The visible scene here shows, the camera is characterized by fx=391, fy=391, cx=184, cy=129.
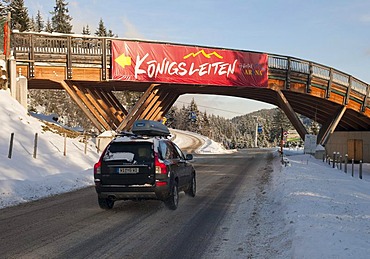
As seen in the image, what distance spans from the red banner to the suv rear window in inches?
784

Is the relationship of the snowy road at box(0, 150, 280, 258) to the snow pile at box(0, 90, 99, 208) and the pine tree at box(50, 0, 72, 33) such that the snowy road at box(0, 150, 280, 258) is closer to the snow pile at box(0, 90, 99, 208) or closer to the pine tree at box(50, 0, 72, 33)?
the snow pile at box(0, 90, 99, 208)

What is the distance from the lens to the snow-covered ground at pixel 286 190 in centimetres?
585

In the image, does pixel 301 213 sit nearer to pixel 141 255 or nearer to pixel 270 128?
pixel 141 255

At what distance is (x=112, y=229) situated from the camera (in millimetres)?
7652

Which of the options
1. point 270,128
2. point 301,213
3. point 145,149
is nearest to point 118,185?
point 145,149

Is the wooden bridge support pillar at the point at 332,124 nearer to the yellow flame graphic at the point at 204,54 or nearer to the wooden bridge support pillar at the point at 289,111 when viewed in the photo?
the wooden bridge support pillar at the point at 289,111

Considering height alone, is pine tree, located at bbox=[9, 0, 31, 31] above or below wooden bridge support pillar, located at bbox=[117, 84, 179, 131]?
above

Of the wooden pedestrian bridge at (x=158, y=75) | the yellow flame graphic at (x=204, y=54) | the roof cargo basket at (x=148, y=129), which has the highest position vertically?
the yellow flame graphic at (x=204, y=54)

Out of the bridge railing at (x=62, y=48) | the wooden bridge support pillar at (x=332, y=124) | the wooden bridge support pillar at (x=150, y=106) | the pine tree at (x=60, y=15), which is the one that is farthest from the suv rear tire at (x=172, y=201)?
the pine tree at (x=60, y=15)

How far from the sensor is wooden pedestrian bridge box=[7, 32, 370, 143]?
28.0 m

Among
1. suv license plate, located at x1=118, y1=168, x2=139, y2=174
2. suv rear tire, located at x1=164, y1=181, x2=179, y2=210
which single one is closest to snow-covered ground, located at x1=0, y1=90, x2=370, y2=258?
suv rear tire, located at x1=164, y1=181, x2=179, y2=210

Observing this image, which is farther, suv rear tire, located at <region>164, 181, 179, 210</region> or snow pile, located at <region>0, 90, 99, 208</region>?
snow pile, located at <region>0, 90, 99, 208</region>

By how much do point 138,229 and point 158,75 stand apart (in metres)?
23.3

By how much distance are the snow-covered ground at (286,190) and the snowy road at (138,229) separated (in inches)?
24.9
